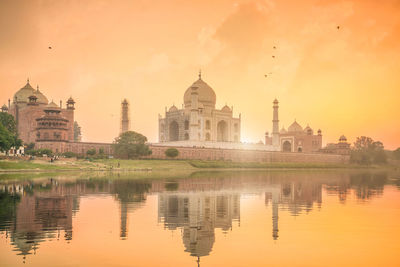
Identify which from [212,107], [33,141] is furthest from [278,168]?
[33,141]

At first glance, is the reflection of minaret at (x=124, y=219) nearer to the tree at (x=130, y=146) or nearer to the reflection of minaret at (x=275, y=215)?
the reflection of minaret at (x=275, y=215)

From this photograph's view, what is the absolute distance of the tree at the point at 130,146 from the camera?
5791 cm

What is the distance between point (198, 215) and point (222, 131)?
69697 millimetres

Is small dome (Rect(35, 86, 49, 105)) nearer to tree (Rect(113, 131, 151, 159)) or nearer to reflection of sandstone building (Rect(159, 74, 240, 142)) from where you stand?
tree (Rect(113, 131, 151, 159))

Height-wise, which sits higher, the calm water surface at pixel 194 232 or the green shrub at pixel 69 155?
the green shrub at pixel 69 155

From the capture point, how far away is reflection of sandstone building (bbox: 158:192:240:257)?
10455 millimetres

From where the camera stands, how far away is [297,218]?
14414mm

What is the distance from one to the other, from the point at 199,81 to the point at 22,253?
244 feet

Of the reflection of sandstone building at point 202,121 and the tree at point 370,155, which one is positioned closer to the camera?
the reflection of sandstone building at point 202,121

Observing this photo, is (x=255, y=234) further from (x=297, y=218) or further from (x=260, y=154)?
(x=260, y=154)

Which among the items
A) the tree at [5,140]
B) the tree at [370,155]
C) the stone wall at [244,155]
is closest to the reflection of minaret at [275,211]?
the tree at [5,140]

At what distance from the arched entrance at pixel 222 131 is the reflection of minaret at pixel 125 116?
2009 centimetres

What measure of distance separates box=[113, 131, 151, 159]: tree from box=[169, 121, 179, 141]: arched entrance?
23.0m

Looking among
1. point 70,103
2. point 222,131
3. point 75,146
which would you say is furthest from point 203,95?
point 75,146
